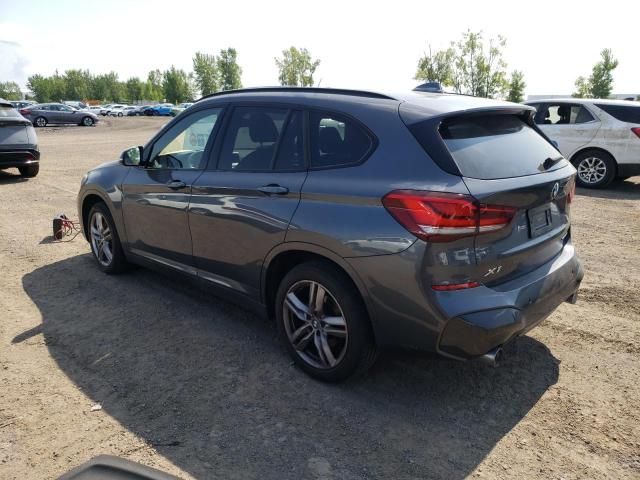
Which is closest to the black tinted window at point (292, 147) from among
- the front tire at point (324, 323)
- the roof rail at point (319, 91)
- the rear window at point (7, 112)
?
the roof rail at point (319, 91)

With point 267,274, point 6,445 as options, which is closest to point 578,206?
point 267,274

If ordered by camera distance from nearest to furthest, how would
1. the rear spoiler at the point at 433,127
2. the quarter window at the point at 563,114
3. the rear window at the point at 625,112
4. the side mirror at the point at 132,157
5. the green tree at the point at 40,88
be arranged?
the rear spoiler at the point at 433,127 → the side mirror at the point at 132,157 → the rear window at the point at 625,112 → the quarter window at the point at 563,114 → the green tree at the point at 40,88

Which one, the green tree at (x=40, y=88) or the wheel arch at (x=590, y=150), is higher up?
the green tree at (x=40, y=88)

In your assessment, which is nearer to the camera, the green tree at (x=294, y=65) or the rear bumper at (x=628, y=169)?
the rear bumper at (x=628, y=169)

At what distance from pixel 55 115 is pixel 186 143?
4022 cm

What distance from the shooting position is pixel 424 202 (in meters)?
2.66

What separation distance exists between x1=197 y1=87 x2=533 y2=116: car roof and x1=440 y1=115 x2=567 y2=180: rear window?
9cm

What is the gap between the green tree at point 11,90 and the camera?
393ft

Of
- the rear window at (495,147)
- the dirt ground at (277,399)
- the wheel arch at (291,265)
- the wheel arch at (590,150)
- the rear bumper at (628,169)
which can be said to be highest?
the rear window at (495,147)

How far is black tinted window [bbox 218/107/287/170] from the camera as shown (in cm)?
356

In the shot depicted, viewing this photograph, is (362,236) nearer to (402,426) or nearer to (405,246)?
(405,246)

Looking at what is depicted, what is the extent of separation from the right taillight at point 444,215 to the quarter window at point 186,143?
6.47 feet

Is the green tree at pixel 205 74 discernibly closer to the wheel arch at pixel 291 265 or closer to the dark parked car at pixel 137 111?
the dark parked car at pixel 137 111

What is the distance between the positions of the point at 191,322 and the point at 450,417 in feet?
7.30
